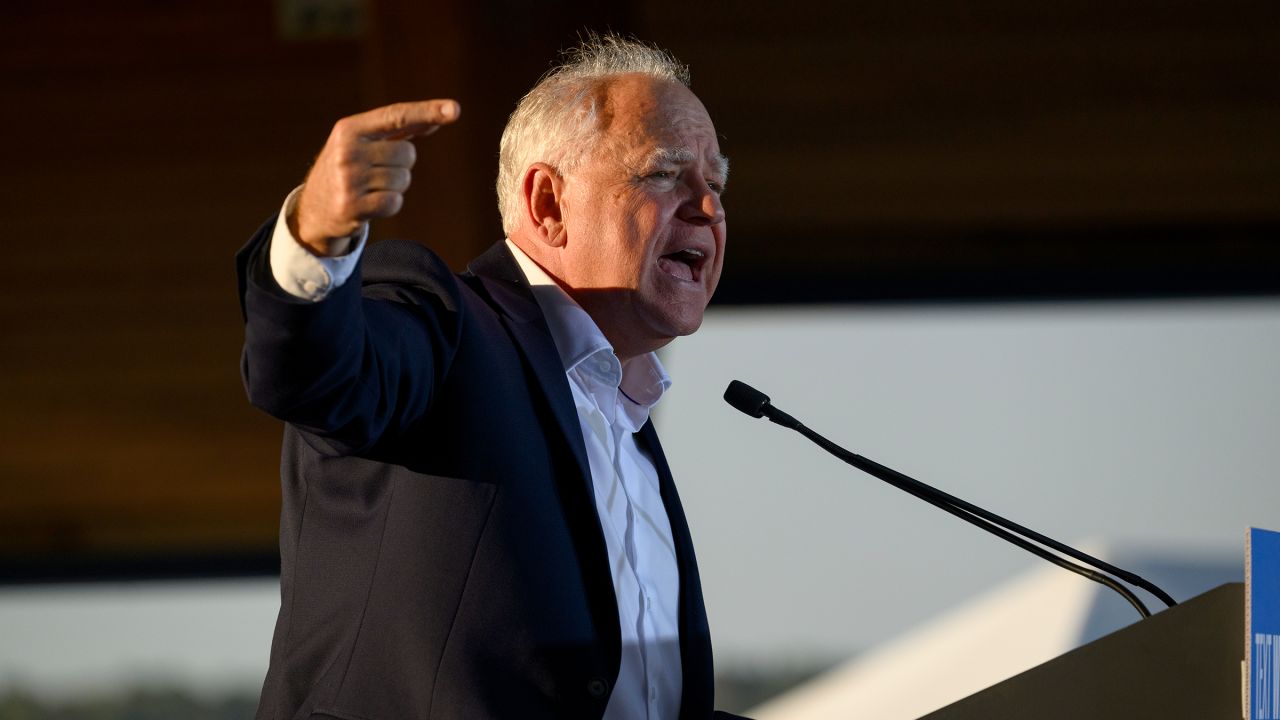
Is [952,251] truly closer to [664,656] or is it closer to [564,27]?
[564,27]

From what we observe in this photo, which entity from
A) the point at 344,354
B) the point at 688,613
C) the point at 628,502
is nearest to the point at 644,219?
the point at 628,502

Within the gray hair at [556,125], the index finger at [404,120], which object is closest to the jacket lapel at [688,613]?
the gray hair at [556,125]

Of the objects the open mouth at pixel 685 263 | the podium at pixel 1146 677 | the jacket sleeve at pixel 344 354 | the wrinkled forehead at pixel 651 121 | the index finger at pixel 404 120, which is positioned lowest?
the podium at pixel 1146 677

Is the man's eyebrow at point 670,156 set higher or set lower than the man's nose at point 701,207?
higher

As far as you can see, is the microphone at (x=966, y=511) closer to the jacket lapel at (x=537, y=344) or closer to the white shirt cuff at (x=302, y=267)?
the jacket lapel at (x=537, y=344)

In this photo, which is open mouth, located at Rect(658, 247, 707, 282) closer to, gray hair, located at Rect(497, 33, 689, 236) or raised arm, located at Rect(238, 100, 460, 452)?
gray hair, located at Rect(497, 33, 689, 236)

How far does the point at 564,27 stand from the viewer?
3.79m

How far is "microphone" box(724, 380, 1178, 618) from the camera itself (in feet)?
5.06

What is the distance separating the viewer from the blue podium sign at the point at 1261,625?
1147 mm

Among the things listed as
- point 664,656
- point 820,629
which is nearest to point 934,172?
point 820,629

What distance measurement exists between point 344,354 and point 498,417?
0.90ft

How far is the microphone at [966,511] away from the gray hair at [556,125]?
358 mm

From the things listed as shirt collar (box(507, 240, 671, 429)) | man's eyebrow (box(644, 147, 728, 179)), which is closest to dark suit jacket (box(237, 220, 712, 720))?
shirt collar (box(507, 240, 671, 429))

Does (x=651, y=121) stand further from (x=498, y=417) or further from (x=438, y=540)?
(x=438, y=540)
